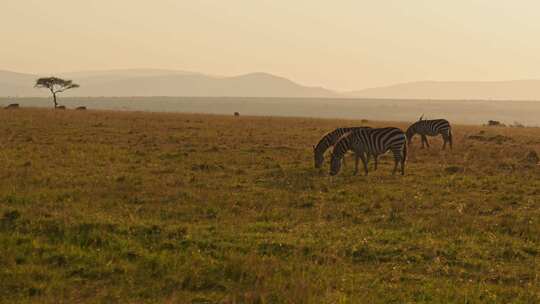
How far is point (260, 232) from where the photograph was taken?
1113 cm

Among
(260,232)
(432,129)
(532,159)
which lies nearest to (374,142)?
(532,159)

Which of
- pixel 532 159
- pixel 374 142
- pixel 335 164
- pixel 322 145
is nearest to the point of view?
pixel 335 164

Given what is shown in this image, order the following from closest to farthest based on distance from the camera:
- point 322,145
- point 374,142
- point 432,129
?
point 374,142, point 322,145, point 432,129

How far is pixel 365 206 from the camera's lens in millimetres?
13922

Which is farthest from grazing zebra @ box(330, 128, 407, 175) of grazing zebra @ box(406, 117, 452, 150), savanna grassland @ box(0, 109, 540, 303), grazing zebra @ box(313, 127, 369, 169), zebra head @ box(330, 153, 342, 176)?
grazing zebra @ box(406, 117, 452, 150)

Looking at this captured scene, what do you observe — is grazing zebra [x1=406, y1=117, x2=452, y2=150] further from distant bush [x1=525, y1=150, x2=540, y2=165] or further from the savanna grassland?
the savanna grassland

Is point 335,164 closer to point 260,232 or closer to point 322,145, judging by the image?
point 322,145

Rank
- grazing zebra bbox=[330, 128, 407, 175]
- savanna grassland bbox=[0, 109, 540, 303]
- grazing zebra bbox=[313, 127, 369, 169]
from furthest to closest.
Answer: grazing zebra bbox=[313, 127, 369, 169] → grazing zebra bbox=[330, 128, 407, 175] → savanna grassland bbox=[0, 109, 540, 303]

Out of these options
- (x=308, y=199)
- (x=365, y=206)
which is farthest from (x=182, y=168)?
(x=365, y=206)

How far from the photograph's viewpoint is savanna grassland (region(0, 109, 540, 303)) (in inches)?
325

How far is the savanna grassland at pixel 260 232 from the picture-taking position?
8.25 metres

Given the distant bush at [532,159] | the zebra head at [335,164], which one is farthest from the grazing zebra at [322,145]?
the distant bush at [532,159]

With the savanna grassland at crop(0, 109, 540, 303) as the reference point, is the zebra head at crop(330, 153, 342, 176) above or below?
above

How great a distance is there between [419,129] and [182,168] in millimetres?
14993
